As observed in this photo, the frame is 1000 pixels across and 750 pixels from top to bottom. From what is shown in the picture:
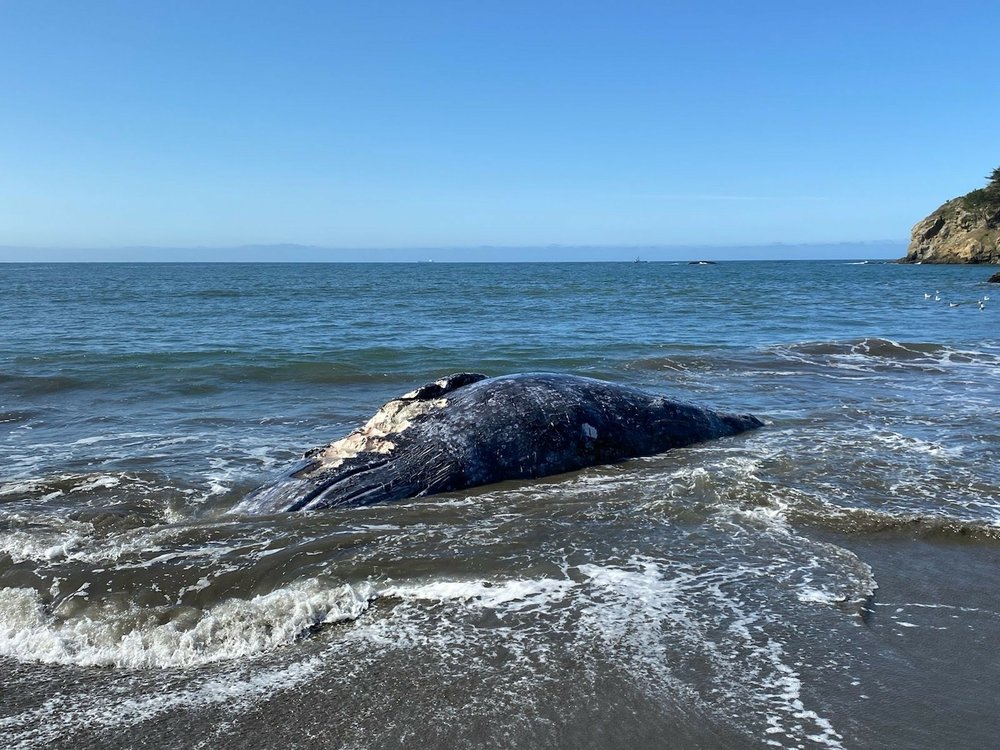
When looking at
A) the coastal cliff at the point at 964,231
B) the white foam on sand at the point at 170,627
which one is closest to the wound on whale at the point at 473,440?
the white foam on sand at the point at 170,627

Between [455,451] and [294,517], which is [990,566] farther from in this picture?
[294,517]

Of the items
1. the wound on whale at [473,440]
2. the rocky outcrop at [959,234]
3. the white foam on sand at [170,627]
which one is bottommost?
the white foam on sand at [170,627]

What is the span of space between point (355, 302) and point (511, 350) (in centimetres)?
2218

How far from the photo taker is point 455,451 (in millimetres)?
6918

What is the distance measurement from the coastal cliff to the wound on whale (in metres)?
94.1

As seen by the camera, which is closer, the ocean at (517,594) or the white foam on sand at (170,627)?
the ocean at (517,594)

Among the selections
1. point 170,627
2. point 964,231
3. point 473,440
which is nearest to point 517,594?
point 170,627

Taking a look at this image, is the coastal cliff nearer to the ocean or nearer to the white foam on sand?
the ocean

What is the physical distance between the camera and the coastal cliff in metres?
85.1

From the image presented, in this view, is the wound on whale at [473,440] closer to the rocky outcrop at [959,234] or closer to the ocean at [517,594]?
the ocean at [517,594]

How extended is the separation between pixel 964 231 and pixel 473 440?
10112 centimetres

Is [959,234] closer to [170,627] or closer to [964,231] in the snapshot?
[964,231]

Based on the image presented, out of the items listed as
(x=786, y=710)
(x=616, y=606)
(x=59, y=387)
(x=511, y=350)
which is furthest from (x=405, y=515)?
(x=511, y=350)

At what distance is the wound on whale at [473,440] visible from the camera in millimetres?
6570
